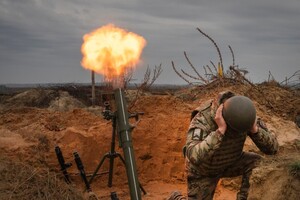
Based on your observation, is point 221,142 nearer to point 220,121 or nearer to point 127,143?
point 220,121

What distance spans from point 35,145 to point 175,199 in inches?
140

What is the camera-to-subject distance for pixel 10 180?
5.23m

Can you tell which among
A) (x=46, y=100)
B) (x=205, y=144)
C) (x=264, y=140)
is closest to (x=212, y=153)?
(x=205, y=144)

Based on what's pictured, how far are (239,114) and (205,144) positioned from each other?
514 mm

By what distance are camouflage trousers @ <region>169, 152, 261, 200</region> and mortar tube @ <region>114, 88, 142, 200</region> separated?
27.0 inches

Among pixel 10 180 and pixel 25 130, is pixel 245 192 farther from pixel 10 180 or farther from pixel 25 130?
pixel 25 130

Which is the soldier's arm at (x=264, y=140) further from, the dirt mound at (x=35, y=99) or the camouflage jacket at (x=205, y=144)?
the dirt mound at (x=35, y=99)

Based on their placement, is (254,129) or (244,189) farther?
(244,189)

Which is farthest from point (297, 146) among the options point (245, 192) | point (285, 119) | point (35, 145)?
point (35, 145)

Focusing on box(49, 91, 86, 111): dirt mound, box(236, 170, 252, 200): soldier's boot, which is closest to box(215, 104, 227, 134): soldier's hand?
box(236, 170, 252, 200): soldier's boot

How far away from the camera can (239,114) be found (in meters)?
4.84

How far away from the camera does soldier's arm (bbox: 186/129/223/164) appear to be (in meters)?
4.91

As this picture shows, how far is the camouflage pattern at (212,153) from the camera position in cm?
507

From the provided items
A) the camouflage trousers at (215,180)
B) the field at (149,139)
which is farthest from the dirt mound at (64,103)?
the camouflage trousers at (215,180)
